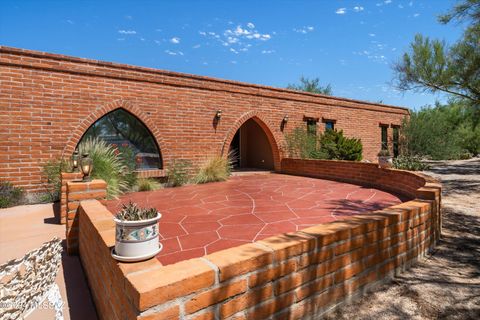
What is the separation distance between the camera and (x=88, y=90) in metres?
Answer: 6.49

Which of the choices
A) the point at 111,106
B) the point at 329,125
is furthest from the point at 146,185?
the point at 329,125

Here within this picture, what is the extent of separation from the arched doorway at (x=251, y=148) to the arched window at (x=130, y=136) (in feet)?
14.1

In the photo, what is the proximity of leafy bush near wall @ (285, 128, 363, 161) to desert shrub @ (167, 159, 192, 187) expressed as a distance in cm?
446

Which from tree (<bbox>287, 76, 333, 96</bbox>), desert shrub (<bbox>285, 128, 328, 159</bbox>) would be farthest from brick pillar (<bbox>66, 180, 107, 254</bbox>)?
tree (<bbox>287, 76, 333, 96</bbox>)

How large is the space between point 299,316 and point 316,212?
2548 mm

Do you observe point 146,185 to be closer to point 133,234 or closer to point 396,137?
point 133,234

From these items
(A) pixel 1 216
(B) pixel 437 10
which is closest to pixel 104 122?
(A) pixel 1 216

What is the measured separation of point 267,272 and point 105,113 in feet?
21.6

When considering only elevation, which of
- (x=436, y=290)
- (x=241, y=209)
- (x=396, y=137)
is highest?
(x=396, y=137)

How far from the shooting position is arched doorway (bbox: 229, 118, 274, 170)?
1124 centimetres

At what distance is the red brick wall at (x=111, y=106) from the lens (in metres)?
5.65

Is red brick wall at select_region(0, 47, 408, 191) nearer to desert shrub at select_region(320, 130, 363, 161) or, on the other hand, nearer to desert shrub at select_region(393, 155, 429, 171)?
desert shrub at select_region(320, 130, 363, 161)

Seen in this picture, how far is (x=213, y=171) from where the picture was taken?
7.92 metres

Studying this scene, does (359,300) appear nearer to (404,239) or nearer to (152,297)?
(404,239)
